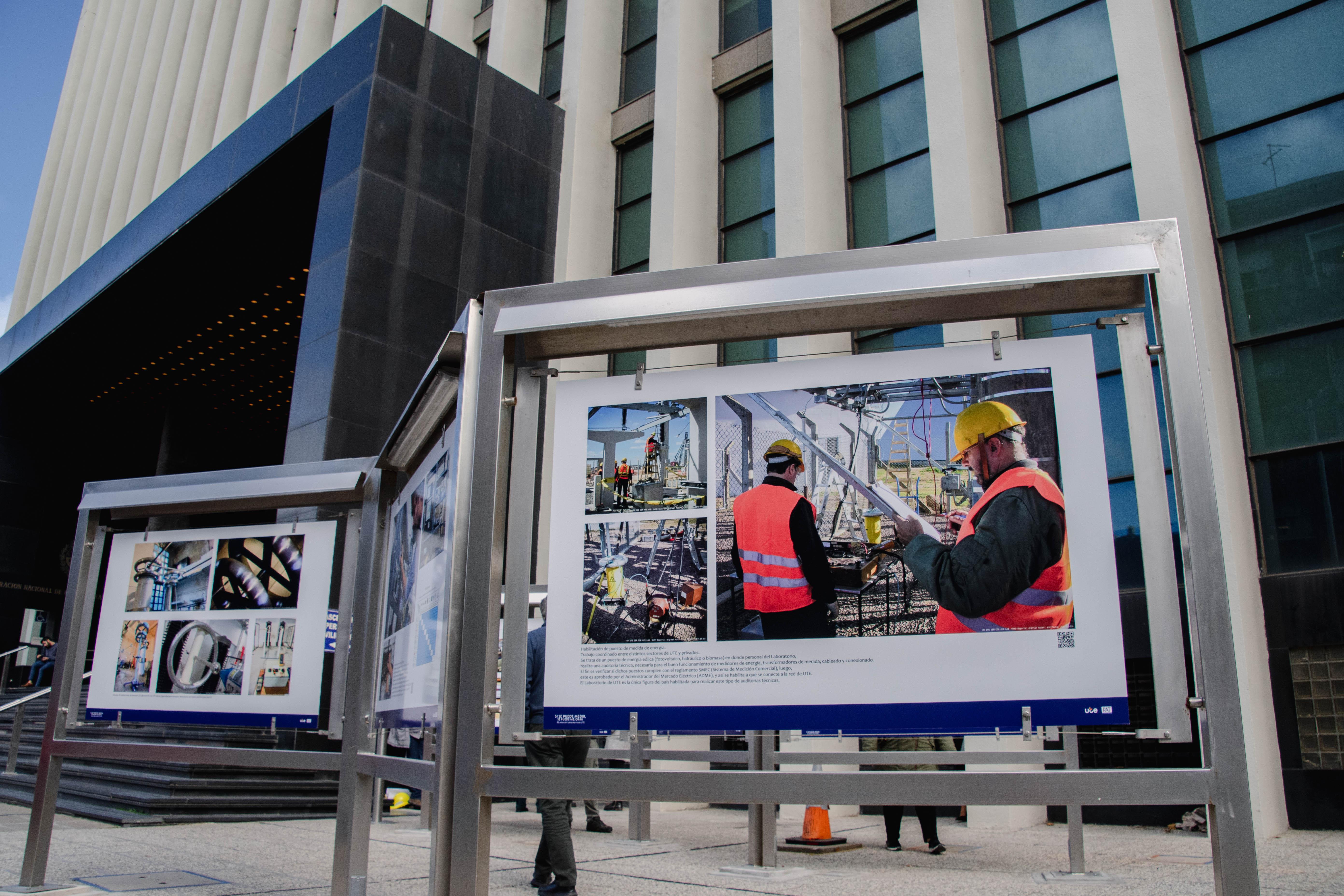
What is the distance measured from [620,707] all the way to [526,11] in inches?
752

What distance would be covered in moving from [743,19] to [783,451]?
15.4m

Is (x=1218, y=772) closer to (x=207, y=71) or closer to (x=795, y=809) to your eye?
(x=795, y=809)

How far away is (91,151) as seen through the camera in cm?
3456

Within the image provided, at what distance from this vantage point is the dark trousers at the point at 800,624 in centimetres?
264

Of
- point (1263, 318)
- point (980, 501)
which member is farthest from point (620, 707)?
point (1263, 318)

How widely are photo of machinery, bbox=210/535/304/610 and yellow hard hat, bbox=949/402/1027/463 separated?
3.79 m

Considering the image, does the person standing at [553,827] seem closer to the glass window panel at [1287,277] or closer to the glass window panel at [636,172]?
the glass window panel at [1287,277]

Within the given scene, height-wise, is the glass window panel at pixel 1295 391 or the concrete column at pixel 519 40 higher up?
the concrete column at pixel 519 40

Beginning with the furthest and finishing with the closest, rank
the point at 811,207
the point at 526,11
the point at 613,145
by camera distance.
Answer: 1. the point at 526,11
2. the point at 613,145
3. the point at 811,207

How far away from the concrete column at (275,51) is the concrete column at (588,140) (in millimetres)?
11580

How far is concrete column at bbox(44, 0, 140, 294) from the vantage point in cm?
3334

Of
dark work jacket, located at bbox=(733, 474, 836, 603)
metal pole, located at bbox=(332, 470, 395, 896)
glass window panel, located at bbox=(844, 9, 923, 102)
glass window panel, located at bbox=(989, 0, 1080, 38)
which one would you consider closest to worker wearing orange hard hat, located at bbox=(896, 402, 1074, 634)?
dark work jacket, located at bbox=(733, 474, 836, 603)

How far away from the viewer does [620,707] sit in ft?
9.01

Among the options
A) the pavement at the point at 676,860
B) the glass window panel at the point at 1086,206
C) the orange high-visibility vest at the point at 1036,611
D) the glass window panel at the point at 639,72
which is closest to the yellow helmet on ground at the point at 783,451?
the orange high-visibility vest at the point at 1036,611
